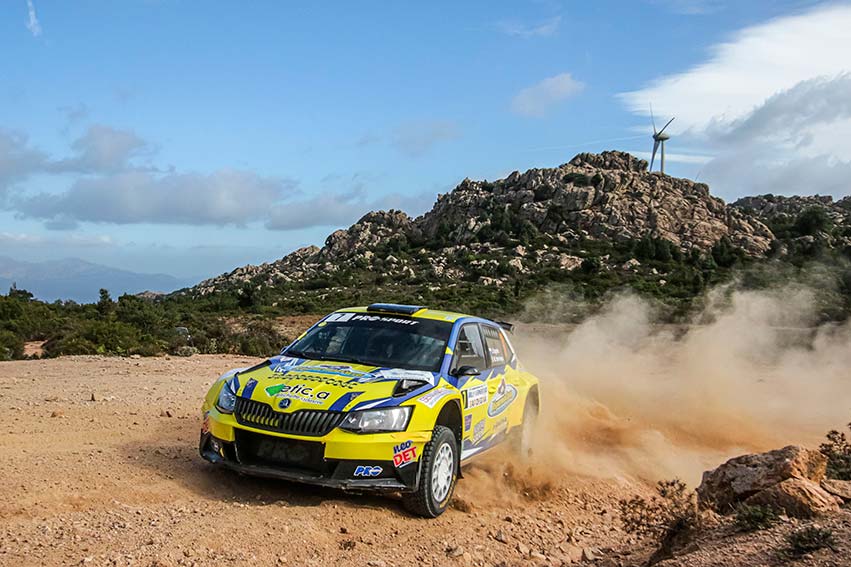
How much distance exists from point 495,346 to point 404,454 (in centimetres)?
278

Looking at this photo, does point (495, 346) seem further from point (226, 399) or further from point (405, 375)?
point (226, 399)

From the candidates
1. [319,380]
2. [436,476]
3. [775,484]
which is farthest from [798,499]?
[319,380]

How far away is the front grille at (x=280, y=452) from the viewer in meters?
5.85

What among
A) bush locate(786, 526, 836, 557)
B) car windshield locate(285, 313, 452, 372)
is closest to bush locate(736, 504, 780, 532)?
bush locate(786, 526, 836, 557)

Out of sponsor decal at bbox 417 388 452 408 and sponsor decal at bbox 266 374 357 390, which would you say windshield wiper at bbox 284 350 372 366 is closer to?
sponsor decal at bbox 266 374 357 390

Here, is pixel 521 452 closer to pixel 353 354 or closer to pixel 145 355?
pixel 353 354

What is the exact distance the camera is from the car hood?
6043 millimetres

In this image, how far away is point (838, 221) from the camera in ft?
253

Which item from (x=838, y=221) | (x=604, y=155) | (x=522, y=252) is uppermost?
(x=604, y=155)

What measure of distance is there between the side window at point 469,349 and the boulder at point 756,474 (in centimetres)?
245

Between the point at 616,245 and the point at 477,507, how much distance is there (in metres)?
65.4

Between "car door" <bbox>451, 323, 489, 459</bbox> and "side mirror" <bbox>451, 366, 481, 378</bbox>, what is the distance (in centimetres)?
2

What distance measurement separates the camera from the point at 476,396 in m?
7.24

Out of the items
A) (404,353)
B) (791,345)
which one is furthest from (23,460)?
(791,345)
